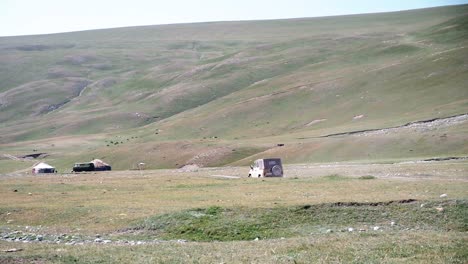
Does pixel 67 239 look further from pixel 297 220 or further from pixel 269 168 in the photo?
pixel 269 168

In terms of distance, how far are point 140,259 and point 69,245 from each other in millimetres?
4894

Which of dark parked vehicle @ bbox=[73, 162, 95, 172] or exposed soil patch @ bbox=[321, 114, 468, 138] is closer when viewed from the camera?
exposed soil patch @ bbox=[321, 114, 468, 138]

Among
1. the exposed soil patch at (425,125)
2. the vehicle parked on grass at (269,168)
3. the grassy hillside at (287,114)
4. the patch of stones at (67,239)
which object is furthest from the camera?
the grassy hillside at (287,114)

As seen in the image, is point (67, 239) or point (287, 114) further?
point (287, 114)

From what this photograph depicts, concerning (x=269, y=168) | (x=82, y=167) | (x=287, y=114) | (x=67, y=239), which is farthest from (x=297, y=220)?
(x=287, y=114)

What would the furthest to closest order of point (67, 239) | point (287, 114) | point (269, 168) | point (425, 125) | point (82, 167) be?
point (287, 114) < point (82, 167) < point (425, 125) < point (269, 168) < point (67, 239)

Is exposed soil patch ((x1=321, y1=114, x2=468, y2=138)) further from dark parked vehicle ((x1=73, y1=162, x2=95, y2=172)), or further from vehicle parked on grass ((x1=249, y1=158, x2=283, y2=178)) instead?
dark parked vehicle ((x1=73, y1=162, x2=95, y2=172))

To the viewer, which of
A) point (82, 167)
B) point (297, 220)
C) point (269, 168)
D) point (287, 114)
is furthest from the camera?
point (287, 114)

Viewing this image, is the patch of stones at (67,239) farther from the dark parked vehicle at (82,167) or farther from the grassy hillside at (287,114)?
the dark parked vehicle at (82,167)

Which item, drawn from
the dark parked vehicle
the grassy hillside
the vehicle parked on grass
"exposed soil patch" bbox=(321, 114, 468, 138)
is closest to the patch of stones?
the vehicle parked on grass

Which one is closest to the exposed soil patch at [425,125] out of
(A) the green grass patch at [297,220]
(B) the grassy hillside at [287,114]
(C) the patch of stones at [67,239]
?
(B) the grassy hillside at [287,114]

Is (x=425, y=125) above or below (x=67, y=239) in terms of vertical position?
below

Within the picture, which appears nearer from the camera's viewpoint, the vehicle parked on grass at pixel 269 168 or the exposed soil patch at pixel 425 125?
the vehicle parked on grass at pixel 269 168

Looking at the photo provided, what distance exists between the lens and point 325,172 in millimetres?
53625
